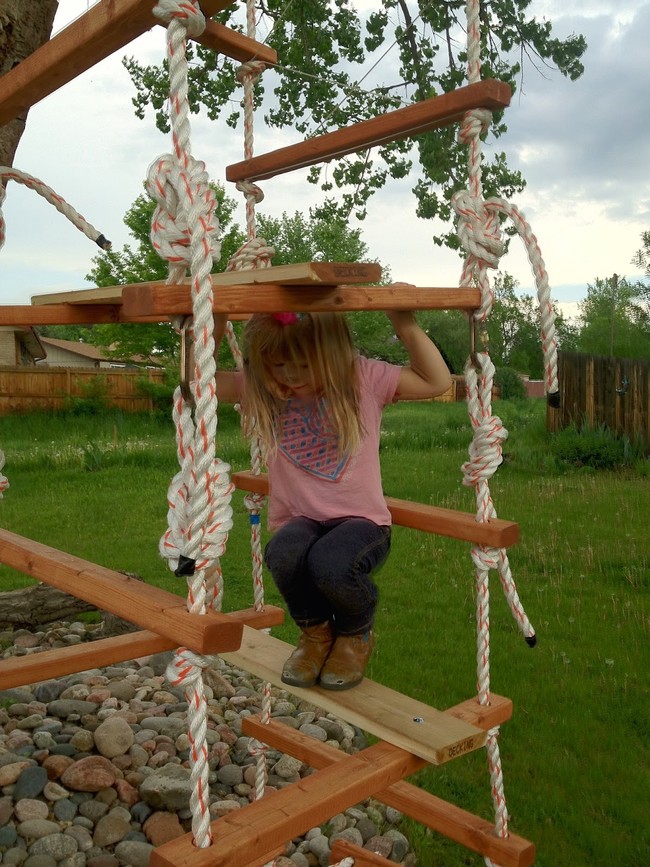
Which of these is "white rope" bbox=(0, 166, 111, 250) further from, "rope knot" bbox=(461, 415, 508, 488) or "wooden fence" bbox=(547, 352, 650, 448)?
"wooden fence" bbox=(547, 352, 650, 448)

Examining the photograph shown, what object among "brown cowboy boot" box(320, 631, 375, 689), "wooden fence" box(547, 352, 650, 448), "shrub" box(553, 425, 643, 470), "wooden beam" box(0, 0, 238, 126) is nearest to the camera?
"wooden beam" box(0, 0, 238, 126)

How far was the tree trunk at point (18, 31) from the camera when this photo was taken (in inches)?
162

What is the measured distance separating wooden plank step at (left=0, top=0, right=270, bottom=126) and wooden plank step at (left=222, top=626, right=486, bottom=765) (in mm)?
1652

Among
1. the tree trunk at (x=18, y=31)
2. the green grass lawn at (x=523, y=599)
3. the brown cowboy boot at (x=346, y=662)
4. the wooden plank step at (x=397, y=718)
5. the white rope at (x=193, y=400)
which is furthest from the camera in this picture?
the tree trunk at (x=18, y=31)

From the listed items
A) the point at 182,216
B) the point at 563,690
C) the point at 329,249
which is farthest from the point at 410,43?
the point at 329,249

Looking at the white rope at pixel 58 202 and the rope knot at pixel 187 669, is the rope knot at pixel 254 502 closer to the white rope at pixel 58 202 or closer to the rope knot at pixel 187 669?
the white rope at pixel 58 202

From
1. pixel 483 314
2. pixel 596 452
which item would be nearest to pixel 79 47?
pixel 483 314

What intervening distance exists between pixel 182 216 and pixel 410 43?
5.40 metres

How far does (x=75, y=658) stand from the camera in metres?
2.83

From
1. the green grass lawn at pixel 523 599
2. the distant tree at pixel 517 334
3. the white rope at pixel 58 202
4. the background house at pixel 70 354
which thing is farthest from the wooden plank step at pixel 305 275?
the background house at pixel 70 354

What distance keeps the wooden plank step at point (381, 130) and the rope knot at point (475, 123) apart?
0.02 meters

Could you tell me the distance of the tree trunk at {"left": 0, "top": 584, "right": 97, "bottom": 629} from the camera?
4758mm

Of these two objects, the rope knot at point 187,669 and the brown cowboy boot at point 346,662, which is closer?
the rope knot at point 187,669

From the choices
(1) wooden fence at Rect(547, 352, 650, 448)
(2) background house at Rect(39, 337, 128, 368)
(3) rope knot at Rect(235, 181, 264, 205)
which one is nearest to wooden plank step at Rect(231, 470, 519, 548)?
(3) rope knot at Rect(235, 181, 264, 205)
